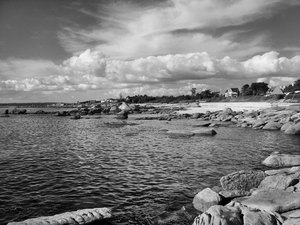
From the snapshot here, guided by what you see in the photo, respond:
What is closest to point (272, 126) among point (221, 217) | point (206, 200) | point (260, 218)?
point (206, 200)

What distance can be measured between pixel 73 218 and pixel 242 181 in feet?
32.0

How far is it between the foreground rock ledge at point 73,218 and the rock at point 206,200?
4284 millimetres

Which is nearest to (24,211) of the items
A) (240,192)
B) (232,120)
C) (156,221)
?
(156,221)

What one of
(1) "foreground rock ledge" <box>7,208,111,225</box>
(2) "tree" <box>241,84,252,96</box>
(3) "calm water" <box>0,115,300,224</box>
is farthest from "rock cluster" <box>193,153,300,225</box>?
(2) "tree" <box>241,84,252,96</box>

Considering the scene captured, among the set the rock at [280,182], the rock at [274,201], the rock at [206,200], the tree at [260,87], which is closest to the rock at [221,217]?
the rock at [274,201]

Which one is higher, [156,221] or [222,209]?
[222,209]

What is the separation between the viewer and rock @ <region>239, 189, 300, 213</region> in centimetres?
1080

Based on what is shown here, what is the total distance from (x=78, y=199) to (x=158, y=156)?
39.2ft

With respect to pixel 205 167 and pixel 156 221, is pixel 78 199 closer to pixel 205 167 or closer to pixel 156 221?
pixel 156 221

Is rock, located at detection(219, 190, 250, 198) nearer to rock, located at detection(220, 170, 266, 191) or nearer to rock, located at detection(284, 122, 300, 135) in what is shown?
rock, located at detection(220, 170, 266, 191)

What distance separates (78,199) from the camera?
46.8ft

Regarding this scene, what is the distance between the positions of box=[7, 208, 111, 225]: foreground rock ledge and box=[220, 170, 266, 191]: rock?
727 cm

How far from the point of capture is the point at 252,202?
37.8ft

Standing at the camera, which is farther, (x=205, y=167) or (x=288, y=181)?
(x=205, y=167)
